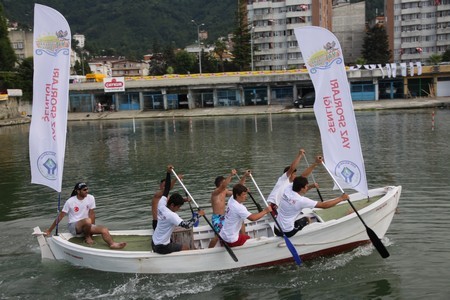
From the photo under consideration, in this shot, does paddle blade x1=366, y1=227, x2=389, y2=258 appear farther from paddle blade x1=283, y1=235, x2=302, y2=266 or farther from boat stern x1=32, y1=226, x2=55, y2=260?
boat stern x1=32, y1=226, x2=55, y2=260

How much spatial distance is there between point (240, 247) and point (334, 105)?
13.3ft

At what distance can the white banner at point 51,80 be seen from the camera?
493 inches

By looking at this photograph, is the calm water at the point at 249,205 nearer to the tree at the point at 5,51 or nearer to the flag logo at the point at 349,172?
the flag logo at the point at 349,172

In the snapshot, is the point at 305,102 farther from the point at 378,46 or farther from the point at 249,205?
the point at 249,205

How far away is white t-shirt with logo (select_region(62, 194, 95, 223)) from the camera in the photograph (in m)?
12.9

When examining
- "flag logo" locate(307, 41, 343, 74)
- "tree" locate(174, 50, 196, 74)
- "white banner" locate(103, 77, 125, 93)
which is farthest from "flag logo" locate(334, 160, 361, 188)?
"tree" locate(174, 50, 196, 74)

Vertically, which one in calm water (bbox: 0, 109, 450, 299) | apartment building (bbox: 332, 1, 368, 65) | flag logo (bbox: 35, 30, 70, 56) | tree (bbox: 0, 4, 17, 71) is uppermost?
apartment building (bbox: 332, 1, 368, 65)

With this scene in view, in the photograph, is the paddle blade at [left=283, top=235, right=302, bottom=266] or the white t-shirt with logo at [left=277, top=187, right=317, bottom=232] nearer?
the white t-shirt with logo at [left=277, top=187, right=317, bottom=232]

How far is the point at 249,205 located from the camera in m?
18.2

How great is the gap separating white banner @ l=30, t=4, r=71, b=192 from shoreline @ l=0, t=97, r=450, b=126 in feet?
172

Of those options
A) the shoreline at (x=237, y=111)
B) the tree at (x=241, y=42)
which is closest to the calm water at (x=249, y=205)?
the shoreline at (x=237, y=111)

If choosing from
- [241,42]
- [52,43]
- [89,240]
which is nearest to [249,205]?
[89,240]

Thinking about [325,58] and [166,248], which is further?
[325,58]

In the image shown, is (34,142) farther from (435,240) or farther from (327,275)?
(435,240)
